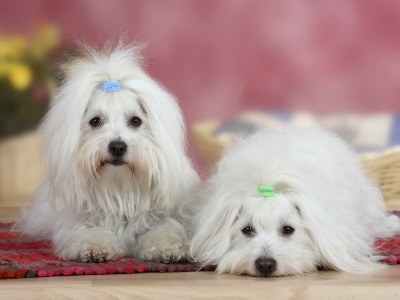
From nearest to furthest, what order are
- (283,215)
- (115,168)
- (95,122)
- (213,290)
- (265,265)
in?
(213,290) → (265,265) → (283,215) → (115,168) → (95,122)

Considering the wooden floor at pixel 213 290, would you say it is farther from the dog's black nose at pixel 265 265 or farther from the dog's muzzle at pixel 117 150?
the dog's muzzle at pixel 117 150

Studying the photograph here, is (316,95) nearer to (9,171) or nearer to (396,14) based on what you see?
(396,14)

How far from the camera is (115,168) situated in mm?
3520

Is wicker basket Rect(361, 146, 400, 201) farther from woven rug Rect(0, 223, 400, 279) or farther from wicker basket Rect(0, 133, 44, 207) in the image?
wicker basket Rect(0, 133, 44, 207)

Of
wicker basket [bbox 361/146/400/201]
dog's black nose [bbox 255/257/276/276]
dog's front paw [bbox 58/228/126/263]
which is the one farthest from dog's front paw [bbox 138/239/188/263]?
wicker basket [bbox 361/146/400/201]

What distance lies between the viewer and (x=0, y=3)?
6.16 metres

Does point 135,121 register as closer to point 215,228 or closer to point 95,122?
point 95,122

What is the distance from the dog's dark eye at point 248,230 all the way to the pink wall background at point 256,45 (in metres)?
2.88

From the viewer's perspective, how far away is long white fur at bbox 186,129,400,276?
3.27 metres

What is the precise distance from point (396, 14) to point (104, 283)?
13.1 ft

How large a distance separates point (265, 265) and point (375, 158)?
2882mm

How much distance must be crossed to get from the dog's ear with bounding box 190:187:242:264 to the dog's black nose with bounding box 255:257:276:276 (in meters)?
0.21

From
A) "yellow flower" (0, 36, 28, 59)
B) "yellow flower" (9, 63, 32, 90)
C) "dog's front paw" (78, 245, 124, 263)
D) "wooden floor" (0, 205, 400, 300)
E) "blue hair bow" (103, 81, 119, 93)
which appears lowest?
"wooden floor" (0, 205, 400, 300)

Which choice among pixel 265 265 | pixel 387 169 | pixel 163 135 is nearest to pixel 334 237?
pixel 265 265
